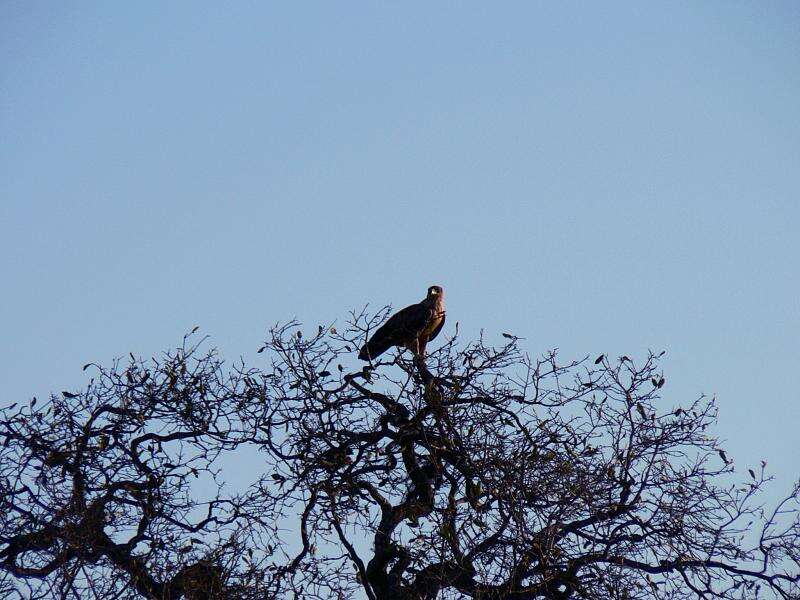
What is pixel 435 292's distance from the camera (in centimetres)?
1255

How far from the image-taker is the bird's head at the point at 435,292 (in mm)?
12487

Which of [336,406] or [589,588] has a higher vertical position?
[336,406]

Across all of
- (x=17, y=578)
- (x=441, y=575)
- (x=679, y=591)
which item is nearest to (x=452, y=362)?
(x=441, y=575)

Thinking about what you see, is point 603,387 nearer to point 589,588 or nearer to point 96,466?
point 589,588

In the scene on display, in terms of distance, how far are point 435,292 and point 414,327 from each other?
34.4 inches

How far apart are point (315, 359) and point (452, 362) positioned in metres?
1.05

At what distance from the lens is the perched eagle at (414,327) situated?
11391mm

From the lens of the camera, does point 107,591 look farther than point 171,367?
No

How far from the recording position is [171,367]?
28.4 ft

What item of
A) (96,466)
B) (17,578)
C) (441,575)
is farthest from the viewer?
(96,466)

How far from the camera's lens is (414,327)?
1180 cm

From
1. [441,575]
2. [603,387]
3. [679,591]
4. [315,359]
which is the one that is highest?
[315,359]

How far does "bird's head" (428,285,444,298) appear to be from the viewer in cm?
1249

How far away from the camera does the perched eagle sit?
37.4 feet
